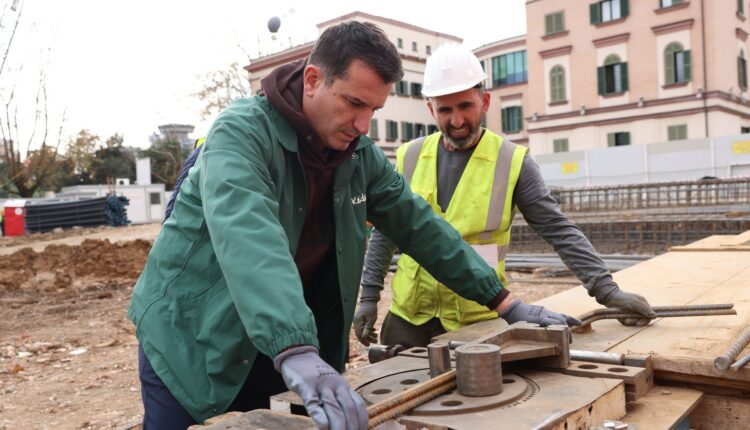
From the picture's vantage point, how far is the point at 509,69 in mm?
40969

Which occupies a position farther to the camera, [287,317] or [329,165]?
[329,165]

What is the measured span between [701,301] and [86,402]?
513 centimetres

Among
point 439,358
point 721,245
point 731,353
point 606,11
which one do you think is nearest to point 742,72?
point 606,11

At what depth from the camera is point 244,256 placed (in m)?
1.59

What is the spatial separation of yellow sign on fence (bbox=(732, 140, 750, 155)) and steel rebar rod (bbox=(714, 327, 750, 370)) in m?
24.4

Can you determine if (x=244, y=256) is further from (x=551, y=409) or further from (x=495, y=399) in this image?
(x=551, y=409)

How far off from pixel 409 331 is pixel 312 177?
1.38 m

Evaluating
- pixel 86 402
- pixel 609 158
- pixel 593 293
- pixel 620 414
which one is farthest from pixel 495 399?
pixel 609 158

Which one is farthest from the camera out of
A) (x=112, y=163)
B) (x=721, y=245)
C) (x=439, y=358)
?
(x=112, y=163)

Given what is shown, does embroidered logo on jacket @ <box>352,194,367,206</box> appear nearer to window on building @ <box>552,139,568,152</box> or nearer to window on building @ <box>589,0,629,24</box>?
window on building @ <box>589,0,629,24</box>

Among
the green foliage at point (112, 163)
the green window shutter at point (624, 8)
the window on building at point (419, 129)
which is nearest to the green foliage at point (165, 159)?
the green foliage at point (112, 163)

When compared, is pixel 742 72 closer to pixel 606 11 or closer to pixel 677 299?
pixel 606 11

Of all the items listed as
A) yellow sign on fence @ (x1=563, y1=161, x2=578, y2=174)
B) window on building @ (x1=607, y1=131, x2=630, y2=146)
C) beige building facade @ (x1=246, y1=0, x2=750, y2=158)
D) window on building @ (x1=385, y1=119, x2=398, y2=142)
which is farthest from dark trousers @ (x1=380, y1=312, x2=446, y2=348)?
window on building @ (x1=385, y1=119, x2=398, y2=142)

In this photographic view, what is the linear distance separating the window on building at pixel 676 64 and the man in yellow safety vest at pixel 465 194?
28417mm
